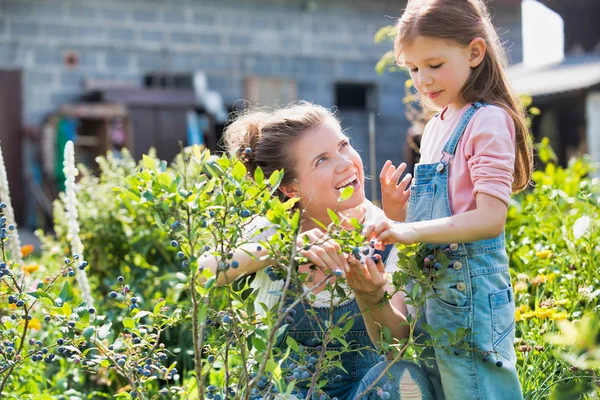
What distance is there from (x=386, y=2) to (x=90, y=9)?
484 centimetres

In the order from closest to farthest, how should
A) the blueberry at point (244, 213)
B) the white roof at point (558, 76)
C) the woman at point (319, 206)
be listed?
the blueberry at point (244, 213)
the woman at point (319, 206)
the white roof at point (558, 76)

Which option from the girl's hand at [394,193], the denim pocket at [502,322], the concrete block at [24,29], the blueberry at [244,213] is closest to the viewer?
the blueberry at [244,213]

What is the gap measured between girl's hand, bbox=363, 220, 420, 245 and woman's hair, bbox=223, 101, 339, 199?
641 mm

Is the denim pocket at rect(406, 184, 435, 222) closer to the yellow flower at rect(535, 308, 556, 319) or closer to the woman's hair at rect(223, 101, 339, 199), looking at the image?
the woman's hair at rect(223, 101, 339, 199)

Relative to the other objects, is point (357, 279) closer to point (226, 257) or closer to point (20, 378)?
point (226, 257)

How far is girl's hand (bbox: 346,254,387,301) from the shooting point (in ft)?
5.98

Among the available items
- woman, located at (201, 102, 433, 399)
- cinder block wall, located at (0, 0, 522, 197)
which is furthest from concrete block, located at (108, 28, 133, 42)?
woman, located at (201, 102, 433, 399)

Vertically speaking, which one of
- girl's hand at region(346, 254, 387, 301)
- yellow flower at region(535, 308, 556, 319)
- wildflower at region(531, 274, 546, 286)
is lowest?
yellow flower at region(535, 308, 556, 319)

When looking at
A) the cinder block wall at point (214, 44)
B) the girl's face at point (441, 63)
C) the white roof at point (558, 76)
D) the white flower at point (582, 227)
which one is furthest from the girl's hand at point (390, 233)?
the cinder block wall at point (214, 44)

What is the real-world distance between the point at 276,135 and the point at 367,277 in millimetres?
671

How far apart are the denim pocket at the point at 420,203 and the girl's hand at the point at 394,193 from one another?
111mm

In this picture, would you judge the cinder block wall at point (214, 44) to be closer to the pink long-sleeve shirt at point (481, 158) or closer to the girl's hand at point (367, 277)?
the pink long-sleeve shirt at point (481, 158)

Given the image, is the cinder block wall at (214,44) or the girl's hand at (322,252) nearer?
the girl's hand at (322,252)

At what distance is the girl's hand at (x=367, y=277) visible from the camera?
1821 millimetres
